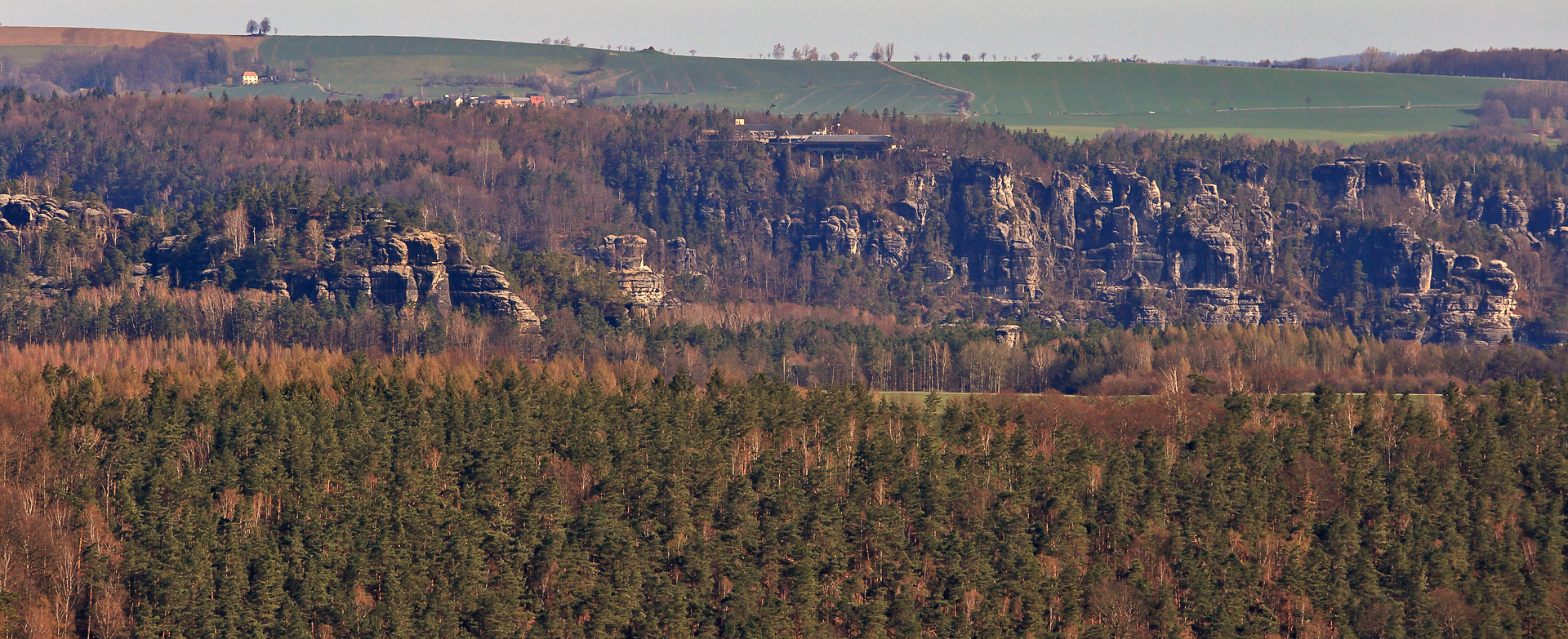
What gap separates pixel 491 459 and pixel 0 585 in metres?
37.2

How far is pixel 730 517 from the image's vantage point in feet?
452

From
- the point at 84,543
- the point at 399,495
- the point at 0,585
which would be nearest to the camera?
the point at 0,585

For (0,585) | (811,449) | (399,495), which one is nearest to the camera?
(0,585)

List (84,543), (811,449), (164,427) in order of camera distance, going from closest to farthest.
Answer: (84,543)
(164,427)
(811,449)

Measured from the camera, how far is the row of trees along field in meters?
121

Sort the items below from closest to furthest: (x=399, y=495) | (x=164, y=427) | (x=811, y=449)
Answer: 1. (x=399, y=495)
2. (x=164, y=427)
3. (x=811, y=449)

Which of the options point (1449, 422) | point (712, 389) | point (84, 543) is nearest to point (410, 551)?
point (84, 543)

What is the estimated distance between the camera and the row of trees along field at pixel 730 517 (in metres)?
121

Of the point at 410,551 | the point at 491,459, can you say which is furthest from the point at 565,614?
the point at 491,459

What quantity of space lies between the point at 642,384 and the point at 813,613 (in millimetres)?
57206

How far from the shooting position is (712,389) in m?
178

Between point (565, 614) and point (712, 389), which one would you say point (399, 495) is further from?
point (712, 389)

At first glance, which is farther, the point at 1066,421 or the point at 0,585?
the point at 1066,421

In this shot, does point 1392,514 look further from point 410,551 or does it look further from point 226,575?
point 226,575
